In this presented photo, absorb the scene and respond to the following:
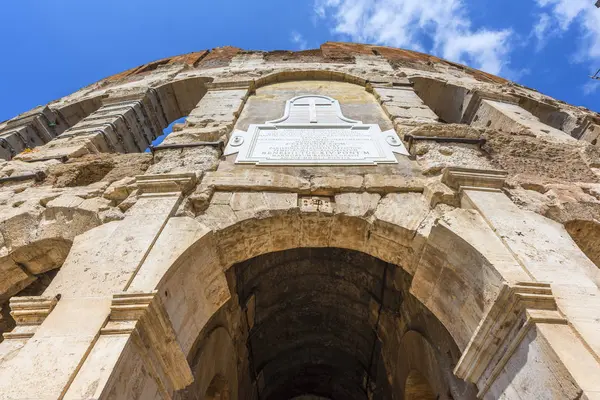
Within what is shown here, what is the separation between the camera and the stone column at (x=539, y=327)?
1.93 meters

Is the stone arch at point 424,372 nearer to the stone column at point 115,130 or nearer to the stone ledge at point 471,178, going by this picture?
the stone ledge at point 471,178

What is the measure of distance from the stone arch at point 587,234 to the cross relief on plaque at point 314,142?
1.80 metres

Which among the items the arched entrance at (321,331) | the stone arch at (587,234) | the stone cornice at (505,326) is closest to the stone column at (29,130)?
the arched entrance at (321,331)

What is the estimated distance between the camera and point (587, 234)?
3.53 m

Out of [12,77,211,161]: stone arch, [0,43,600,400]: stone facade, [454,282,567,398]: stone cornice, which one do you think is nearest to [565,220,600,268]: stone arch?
[0,43,600,400]: stone facade

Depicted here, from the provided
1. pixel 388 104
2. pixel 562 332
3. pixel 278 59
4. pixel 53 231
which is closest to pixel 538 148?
pixel 388 104

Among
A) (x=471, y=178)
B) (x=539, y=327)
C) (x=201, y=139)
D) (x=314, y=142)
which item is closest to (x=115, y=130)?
(x=201, y=139)

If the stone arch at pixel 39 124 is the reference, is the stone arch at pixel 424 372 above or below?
below

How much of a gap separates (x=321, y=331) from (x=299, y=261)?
175cm

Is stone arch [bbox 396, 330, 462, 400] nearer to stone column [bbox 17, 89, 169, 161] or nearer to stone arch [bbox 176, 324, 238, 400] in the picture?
stone arch [bbox 176, 324, 238, 400]

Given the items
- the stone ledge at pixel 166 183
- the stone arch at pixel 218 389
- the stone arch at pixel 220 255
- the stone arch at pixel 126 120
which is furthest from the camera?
the stone arch at pixel 126 120

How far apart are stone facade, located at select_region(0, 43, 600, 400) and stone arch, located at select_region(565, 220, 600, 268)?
2cm

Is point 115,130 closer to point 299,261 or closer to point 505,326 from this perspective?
point 299,261

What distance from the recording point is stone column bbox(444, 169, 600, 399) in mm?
1935
